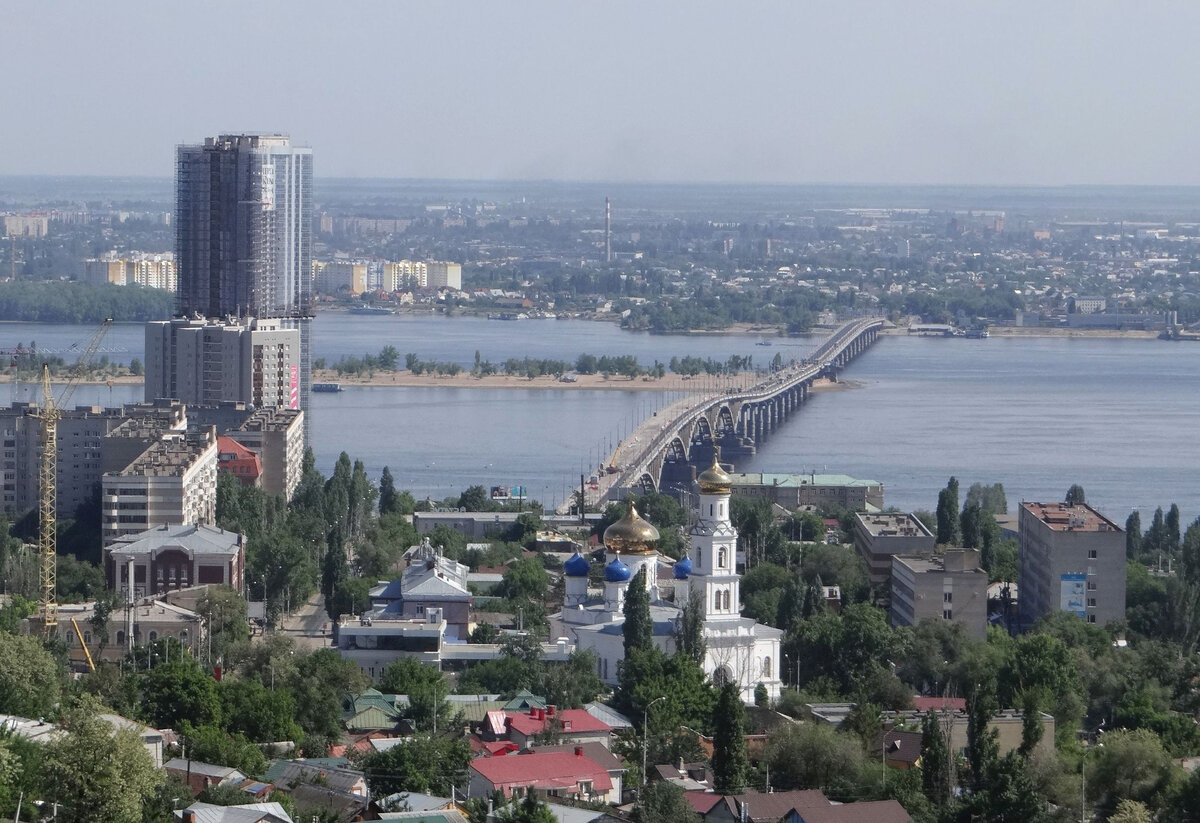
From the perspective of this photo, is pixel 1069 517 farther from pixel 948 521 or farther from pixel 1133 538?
pixel 1133 538

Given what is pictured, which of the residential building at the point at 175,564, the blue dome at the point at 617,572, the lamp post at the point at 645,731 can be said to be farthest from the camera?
the residential building at the point at 175,564

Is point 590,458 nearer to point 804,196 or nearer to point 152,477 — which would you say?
point 152,477

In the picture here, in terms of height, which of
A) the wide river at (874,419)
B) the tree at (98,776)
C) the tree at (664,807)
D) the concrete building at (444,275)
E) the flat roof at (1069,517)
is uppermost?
the tree at (98,776)

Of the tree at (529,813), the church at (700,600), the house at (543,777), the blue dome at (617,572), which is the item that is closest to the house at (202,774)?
the house at (543,777)

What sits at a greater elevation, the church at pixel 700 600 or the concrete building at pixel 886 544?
the church at pixel 700 600

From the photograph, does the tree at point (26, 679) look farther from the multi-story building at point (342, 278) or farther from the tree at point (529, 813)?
the multi-story building at point (342, 278)

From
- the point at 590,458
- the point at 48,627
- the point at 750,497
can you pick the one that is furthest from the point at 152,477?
the point at 590,458

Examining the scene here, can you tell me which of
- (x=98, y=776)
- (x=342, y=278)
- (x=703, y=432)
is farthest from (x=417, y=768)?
(x=342, y=278)
